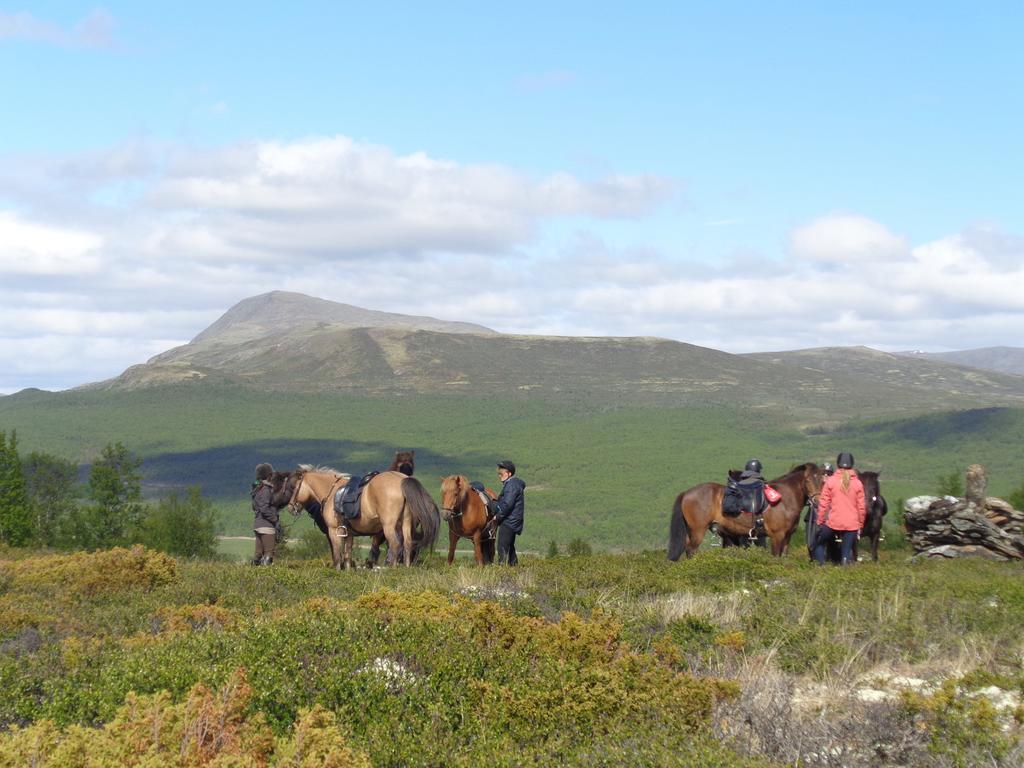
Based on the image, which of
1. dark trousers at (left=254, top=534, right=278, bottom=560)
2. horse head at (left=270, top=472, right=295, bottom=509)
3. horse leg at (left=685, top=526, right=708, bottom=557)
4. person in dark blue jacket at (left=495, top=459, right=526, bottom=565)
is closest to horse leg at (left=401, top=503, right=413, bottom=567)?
person in dark blue jacket at (left=495, top=459, right=526, bottom=565)

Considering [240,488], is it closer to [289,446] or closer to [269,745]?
[289,446]

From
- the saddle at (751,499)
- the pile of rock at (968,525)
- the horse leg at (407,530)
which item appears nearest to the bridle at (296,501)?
the horse leg at (407,530)

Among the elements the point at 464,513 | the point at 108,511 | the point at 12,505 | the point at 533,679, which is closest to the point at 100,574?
the point at 464,513

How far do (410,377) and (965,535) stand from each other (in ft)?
599

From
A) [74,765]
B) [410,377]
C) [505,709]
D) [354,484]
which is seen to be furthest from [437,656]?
[410,377]

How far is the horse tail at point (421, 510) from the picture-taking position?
15.3 metres

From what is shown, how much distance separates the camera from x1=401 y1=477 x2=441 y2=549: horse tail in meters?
15.3

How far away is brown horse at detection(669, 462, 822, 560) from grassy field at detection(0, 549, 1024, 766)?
17.1 ft

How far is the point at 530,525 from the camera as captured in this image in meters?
100

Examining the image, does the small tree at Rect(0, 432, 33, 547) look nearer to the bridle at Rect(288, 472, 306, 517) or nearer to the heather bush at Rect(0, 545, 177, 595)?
the bridle at Rect(288, 472, 306, 517)

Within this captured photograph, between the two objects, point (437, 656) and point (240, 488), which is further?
point (240, 488)

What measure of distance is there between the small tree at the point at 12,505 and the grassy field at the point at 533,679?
32.1m

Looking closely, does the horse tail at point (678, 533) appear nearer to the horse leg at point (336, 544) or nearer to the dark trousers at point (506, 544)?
the dark trousers at point (506, 544)

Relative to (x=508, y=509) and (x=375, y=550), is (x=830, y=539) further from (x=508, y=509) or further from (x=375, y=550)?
(x=375, y=550)
